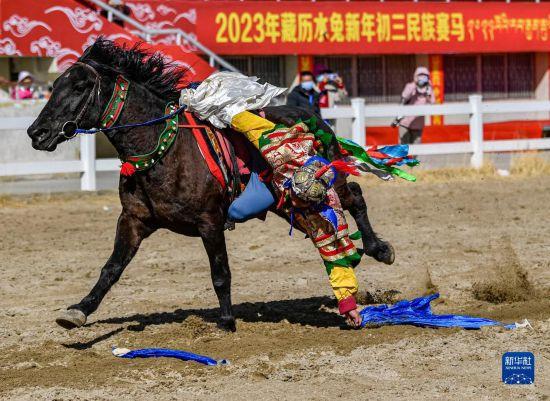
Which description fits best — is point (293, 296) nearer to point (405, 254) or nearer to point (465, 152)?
point (405, 254)

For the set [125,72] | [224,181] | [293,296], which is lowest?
[293,296]

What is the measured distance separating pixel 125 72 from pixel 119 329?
181 centimetres

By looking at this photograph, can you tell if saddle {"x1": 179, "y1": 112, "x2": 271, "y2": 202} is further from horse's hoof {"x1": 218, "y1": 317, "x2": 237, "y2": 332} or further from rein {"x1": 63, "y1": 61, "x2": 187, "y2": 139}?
horse's hoof {"x1": 218, "y1": 317, "x2": 237, "y2": 332}

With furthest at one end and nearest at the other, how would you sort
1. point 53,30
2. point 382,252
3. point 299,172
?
1. point 53,30
2. point 382,252
3. point 299,172

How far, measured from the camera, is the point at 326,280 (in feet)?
29.6

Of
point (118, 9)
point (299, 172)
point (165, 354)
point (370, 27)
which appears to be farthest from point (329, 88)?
point (165, 354)

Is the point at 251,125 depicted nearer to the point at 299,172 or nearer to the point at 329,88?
the point at 299,172

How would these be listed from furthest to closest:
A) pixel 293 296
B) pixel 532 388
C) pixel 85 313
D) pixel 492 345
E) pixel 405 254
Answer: pixel 405 254, pixel 293 296, pixel 85 313, pixel 492 345, pixel 532 388

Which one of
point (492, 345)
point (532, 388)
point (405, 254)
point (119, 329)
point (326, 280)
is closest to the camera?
point (532, 388)

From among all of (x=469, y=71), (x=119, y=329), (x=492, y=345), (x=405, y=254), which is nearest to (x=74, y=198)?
(x=405, y=254)

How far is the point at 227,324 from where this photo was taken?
7012mm

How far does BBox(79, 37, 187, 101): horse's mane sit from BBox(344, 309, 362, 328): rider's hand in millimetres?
1904

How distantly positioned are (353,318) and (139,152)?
179 centimetres

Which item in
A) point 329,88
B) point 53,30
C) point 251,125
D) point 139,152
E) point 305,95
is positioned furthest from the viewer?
point 53,30
